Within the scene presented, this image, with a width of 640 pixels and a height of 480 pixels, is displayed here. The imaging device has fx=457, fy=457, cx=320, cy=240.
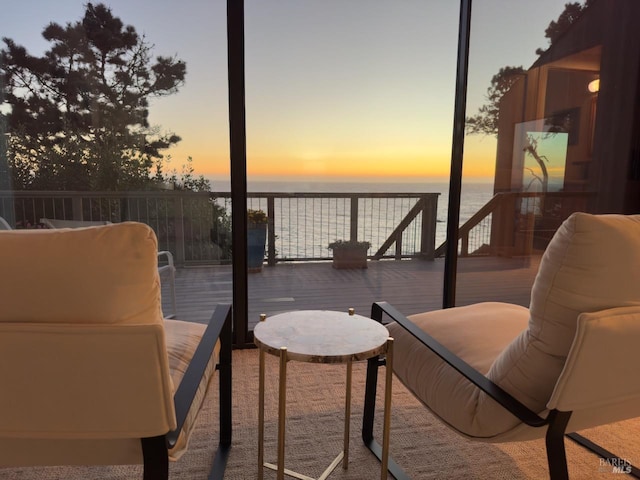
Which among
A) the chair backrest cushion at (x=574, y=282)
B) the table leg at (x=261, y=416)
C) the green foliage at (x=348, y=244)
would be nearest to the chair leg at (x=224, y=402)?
the table leg at (x=261, y=416)

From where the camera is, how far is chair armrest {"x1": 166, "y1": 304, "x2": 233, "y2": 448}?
1.11 meters

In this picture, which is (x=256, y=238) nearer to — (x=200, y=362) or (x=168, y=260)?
(x=168, y=260)

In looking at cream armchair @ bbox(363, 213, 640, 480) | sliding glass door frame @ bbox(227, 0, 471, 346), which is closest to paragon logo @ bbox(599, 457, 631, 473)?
cream armchair @ bbox(363, 213, 640, 480)

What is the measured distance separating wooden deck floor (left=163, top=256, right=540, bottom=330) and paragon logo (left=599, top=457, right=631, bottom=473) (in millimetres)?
1585

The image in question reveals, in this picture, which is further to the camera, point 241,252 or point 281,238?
point 281,238

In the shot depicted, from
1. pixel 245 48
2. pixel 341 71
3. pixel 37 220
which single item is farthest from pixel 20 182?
pixel 341 71

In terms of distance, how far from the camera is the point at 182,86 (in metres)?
2.65

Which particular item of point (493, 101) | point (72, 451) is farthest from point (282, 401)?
point (493, 101)

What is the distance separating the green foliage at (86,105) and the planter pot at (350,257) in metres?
1.36

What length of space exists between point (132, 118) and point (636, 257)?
98.3 inches

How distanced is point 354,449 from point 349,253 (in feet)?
5.47

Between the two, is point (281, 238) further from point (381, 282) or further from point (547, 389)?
point (547, 389)

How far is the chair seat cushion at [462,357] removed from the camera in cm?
133

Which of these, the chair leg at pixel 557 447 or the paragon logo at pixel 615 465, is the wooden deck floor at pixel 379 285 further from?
the chair leg at pixel 557 447
